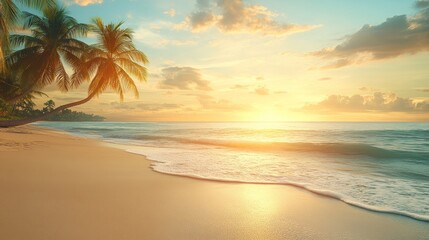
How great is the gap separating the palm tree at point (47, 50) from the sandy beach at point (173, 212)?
14.4 metres

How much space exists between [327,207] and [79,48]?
2004 centimetres

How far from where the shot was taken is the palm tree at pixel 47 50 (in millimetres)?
17703

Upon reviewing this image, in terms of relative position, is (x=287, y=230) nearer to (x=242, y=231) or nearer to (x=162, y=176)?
(x=242, y=231)

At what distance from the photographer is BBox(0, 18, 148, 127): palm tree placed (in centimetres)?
→ 1933

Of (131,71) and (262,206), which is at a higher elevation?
(131,71)

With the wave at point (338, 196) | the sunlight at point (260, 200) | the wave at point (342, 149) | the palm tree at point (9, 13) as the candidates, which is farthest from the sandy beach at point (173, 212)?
the wave at point (342, 149)

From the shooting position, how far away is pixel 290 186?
20.3 feet

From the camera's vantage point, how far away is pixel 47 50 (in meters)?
18.0

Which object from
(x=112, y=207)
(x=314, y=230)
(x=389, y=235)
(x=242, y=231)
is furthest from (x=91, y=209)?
(x=389, y=235)

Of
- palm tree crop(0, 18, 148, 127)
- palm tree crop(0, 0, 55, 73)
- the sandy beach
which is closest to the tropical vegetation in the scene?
palm tree crop(0, 18, 148, 127)

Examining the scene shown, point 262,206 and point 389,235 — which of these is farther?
point 262,206

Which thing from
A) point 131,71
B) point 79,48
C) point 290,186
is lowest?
point 290,186

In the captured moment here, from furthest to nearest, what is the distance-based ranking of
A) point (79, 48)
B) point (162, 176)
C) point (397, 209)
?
point (79, 48), point (162, 176), point (397, 209)

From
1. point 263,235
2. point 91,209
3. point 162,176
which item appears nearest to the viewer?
point 263,235
